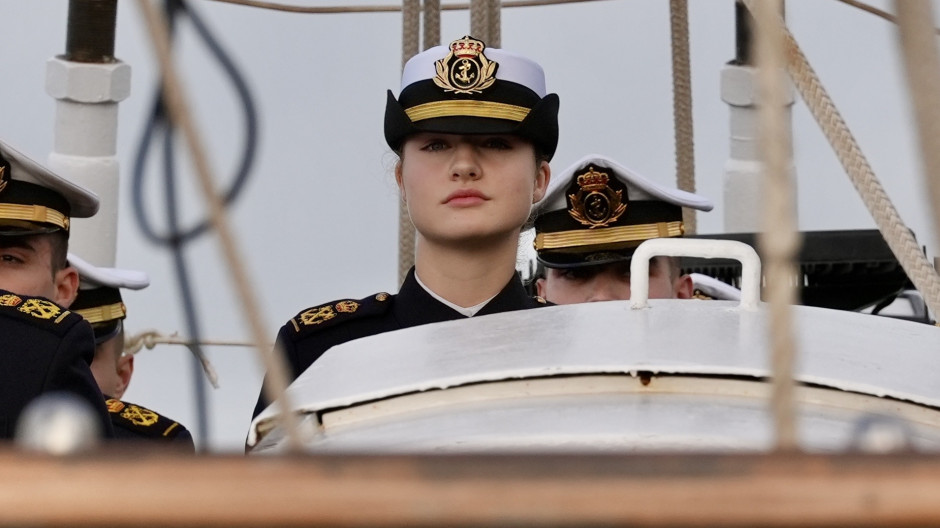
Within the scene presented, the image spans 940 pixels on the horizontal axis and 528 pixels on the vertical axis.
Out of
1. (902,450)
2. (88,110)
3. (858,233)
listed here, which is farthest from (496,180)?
(88,110)

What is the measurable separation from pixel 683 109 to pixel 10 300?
2.28 m

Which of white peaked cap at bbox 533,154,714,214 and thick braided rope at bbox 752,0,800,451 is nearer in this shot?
thick braided rope at bbox 752,0,800,451

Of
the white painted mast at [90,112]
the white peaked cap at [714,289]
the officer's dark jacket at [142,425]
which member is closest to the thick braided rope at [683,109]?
the white peaked cap at [714,289]

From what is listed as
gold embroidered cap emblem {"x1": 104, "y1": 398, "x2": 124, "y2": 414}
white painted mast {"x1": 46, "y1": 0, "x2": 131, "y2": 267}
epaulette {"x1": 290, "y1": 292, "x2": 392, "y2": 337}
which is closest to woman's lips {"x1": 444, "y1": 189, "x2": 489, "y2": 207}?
epaulette {"x1": 290, "y1": 292, "x2": 392, "y2": 337}

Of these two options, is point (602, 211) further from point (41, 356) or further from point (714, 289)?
point (41, 356)

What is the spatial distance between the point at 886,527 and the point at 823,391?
485 millimetres

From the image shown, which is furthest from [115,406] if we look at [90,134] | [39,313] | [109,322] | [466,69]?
[90,134]

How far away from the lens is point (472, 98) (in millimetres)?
2516

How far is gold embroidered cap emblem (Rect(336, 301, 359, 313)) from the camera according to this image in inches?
105

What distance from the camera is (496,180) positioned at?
2.41 metres

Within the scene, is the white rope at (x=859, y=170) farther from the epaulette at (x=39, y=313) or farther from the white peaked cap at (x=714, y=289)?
the white peaked cap at (x=714, y=289)

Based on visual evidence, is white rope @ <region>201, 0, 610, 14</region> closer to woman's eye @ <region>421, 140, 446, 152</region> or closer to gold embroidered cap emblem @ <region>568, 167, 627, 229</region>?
gold embroidered cap emblem @ <region>568, 167, 627, 229</region>

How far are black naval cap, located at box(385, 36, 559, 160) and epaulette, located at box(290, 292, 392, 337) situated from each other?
272 mm

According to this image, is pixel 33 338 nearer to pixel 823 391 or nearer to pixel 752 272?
pixel 752 272
